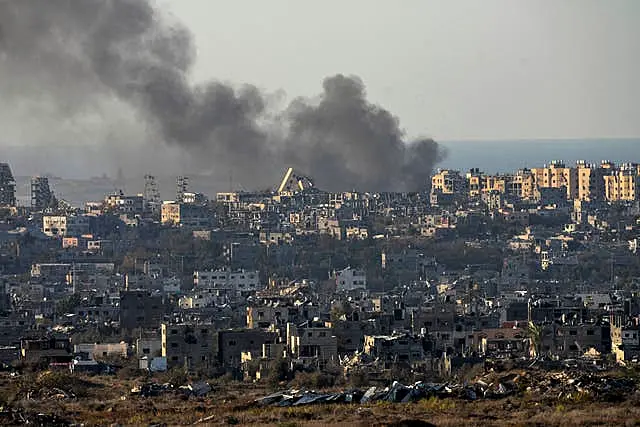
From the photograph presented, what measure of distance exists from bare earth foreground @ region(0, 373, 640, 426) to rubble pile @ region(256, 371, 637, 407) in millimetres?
289

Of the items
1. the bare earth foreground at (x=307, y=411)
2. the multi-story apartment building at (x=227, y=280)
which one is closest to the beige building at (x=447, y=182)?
the multi-story apartment building at (x=227, y=280)

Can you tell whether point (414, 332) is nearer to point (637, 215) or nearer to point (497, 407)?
point (497, 407)

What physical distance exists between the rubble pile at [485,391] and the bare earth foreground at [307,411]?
11.4 inches

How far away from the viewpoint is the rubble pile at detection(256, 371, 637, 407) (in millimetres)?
30219

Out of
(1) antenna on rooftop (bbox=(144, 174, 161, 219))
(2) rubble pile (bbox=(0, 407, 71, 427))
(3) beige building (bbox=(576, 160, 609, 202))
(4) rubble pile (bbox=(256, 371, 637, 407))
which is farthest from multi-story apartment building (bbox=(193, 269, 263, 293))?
(2) rubble pile (bbox=(0, 407, 71, 427))

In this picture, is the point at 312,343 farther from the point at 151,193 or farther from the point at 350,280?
the point at 151,193

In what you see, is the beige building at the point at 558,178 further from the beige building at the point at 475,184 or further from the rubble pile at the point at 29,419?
the rubble pile at the point at 29,419

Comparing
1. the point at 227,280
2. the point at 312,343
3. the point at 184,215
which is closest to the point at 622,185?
the point at 184,215

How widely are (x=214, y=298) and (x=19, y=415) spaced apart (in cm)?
3416

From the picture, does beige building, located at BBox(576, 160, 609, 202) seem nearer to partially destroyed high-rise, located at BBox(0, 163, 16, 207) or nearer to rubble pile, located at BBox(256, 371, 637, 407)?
partially destroyed high-rise, located at BBox(0, 163, 16, 207)

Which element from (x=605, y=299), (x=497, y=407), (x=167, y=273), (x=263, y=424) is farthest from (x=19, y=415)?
(x=167, y=273)

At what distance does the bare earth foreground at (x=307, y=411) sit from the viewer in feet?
87.9

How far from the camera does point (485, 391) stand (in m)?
31.1

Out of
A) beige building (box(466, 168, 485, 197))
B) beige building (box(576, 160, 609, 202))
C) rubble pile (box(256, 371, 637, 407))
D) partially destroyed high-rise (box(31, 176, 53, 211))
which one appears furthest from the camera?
beige building (box(466, 168, 485, 197))
